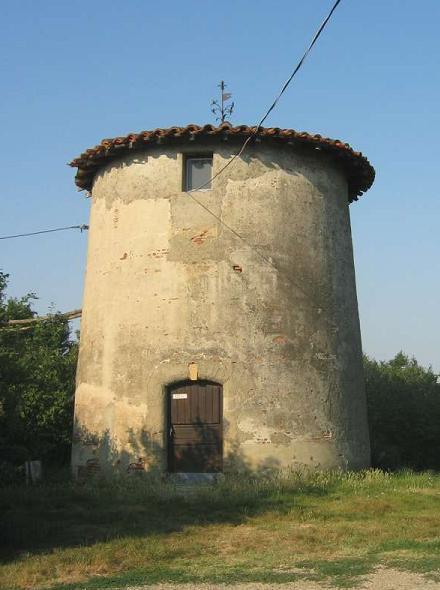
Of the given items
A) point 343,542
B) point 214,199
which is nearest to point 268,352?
point 214,199

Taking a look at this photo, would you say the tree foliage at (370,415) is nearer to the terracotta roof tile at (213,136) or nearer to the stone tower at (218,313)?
the stone tower at (218,313)

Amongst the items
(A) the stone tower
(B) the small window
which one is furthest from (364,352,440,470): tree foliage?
(B) the small window

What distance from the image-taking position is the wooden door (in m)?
12.5

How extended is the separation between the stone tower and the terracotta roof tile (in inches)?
1.5

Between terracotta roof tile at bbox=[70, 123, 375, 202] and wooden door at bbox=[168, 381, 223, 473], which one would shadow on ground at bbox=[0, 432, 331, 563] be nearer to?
wooden door at bbox=[168, 381, 223, 473]

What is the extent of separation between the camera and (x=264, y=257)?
516 inches

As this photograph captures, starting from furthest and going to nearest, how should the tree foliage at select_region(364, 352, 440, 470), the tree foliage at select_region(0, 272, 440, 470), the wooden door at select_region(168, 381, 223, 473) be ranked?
the tree foliage at select_region(364, 352, 440, 470) < the tree foliage at select_region(0, 272, 440, 470) < the wooden door at select_region(168, 381, 223, 473)

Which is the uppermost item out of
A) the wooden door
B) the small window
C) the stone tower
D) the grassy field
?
the small window

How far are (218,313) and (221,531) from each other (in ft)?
15.2

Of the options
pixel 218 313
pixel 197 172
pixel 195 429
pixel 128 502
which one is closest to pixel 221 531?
pixel 128 502

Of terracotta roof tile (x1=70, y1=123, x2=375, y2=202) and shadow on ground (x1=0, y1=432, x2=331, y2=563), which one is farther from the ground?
terracotta roof tile (x1=70, y1=123, x2=375, y2=202)

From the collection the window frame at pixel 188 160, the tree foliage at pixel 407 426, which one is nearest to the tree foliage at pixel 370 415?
the tree foliage at pixel 407 426

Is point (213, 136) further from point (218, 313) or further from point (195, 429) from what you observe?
point (195, 429)

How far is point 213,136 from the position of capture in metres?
13.2
